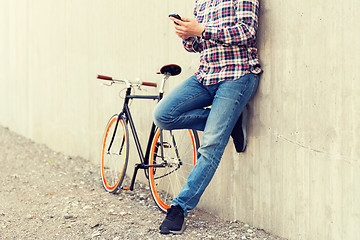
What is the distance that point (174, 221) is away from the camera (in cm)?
323

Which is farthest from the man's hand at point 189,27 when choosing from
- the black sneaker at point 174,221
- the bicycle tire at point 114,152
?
the bicycle tire at point 114,152

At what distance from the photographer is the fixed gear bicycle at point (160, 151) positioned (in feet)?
12.7

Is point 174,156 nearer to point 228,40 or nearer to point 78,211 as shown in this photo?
point 78,211

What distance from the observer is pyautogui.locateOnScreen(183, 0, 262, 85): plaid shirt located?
310cm

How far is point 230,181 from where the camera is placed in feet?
11.8

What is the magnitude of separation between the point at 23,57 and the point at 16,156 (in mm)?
3006

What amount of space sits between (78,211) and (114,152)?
91cm

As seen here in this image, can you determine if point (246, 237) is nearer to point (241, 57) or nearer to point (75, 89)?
point (241, 57)

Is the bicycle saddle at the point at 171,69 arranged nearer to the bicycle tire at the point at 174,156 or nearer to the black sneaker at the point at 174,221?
the bicycle tire at the point at 174,156

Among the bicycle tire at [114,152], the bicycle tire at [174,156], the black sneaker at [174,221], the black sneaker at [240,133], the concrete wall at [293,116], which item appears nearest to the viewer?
the concrete wall at [293,116]

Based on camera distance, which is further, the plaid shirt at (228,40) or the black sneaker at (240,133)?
the black sneaker at (240,133)

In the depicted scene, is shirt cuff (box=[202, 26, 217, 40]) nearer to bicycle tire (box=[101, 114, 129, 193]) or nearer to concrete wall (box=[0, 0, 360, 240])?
concrete wall (box=[0, 0, 360, 240])

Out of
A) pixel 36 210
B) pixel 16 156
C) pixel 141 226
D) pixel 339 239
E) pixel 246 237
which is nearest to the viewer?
pixel 339 239

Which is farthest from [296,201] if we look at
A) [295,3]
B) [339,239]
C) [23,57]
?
[23,57]
